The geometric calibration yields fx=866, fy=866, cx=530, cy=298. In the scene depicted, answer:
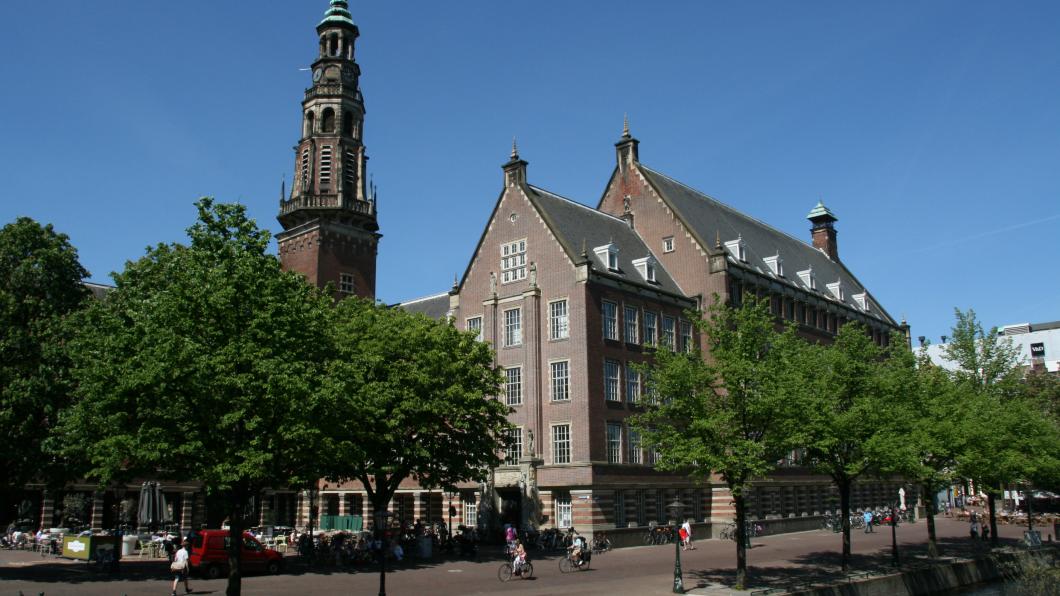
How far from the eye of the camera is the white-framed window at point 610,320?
5469cm

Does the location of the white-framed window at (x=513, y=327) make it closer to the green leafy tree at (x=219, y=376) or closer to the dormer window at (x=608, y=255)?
the dormer window at (x=608, y=255)

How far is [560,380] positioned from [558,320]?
382cm

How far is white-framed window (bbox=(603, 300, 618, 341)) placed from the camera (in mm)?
54688

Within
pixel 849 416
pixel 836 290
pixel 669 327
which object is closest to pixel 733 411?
pixel 849 416

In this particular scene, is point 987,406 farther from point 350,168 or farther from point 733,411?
point 350,168

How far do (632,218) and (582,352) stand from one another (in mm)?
18542

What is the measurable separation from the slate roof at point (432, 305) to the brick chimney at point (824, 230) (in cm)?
4254

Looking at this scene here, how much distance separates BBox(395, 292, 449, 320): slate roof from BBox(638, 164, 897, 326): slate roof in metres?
20.9

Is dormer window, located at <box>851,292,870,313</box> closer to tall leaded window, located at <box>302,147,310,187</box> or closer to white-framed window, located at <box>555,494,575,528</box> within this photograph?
white-framed window, located at <box>555,494,575,528</box>

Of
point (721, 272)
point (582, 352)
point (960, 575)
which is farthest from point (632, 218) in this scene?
point (960, 575)

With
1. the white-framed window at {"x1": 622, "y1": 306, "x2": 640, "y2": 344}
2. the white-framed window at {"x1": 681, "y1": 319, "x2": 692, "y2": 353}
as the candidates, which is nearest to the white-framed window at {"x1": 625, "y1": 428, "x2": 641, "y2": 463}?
the white-framed window at {"x1": 622, "y1": 306, "x2": 640, "y2": 344}

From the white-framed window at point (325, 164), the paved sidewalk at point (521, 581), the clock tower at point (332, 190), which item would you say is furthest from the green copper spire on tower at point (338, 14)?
the paved sidewalk at point (521, 581)

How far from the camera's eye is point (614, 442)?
53125 millimetres

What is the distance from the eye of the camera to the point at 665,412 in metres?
32.4
